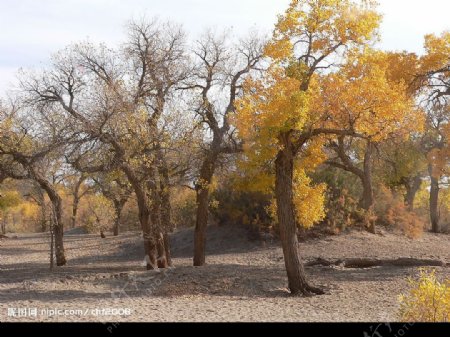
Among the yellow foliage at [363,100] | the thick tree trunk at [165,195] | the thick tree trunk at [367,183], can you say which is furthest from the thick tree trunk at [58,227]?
the thick tree trunk at [367,183]

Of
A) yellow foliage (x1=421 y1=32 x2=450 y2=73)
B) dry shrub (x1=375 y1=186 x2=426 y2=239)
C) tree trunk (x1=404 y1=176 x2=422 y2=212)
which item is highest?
yellow foliage (x1=421 y1=32 x2=450 y2=73)

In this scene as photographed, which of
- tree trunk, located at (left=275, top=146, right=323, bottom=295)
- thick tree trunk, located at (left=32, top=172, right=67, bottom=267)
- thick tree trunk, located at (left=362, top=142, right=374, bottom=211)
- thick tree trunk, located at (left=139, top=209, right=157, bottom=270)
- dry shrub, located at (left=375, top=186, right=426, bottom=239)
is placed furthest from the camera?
dry shrub, located at (left=375, top=186, right=426, bottom=239)

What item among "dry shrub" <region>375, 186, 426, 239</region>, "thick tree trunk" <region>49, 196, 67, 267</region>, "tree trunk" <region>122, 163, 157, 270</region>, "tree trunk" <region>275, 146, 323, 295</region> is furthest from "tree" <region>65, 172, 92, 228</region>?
"dry shrub" <region>375, 186, 426, 239</region>

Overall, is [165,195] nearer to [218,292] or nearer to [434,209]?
[218,292]

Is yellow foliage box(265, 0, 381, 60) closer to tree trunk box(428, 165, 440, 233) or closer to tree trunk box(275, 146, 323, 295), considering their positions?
tree trunk box(275, 146, 323, 295)

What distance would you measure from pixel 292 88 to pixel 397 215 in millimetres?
16899

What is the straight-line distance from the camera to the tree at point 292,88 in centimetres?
1222

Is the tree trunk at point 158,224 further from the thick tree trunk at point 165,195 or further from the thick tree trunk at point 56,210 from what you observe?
the thick tree trunk at point 56,210

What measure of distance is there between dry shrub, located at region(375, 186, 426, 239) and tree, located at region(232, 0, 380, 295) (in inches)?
553

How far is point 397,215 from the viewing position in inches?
1054

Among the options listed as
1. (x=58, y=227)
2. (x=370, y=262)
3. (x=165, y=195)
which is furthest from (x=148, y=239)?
(x=370, y=262)

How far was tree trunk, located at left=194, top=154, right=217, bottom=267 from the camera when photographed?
1708 cm

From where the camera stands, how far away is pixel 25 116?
1659 centimetres
